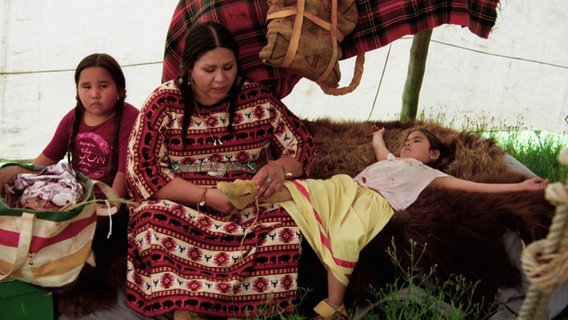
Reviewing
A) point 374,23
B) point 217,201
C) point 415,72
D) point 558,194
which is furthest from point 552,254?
point 415,72

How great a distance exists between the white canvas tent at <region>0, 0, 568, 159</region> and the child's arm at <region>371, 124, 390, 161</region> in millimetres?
1331

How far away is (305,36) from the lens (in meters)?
2.43

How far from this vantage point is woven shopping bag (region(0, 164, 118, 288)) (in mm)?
1867

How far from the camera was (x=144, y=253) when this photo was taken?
211cm

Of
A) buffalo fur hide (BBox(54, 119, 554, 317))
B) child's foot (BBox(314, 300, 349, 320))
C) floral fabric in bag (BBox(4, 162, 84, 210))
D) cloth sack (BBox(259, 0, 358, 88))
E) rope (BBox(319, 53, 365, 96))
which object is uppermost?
cloth sack (BBox(259, 0, 358, 88))

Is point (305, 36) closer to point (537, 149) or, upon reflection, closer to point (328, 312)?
point (328, 312)

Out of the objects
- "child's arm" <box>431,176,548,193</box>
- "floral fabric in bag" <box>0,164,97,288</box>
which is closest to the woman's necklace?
"floral fabric in bag" <box>0,164,97,288</box>

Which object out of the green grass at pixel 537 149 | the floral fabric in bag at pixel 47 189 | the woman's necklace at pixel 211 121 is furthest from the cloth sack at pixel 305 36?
the green grass at pixel 537 149

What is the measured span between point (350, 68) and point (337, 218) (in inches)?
103

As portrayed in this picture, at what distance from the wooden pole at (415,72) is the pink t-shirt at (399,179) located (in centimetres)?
167

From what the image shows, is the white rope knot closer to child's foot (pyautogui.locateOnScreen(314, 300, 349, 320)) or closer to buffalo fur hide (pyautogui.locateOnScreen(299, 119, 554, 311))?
buffalo fur hide (pyautogui.locateOnScreen(299, 119, 554, 311))

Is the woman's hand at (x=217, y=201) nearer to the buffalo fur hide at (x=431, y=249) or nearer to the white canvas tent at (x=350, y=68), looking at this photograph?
the buffalo fur hide at (x=431, y=249)

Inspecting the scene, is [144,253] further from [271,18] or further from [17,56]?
[17,56]

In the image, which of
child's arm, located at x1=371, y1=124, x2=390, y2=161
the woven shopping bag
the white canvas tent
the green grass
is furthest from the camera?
the white canvas tent
